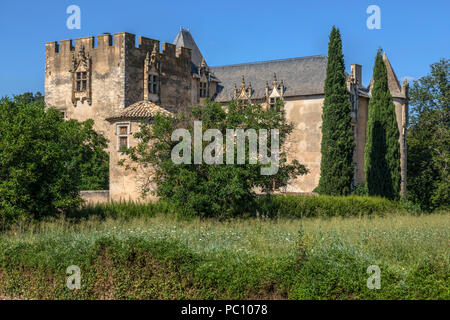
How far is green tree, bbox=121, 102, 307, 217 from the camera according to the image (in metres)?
20.8

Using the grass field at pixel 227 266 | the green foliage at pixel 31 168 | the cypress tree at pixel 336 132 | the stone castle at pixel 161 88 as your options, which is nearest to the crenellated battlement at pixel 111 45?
the stone castle at pixel 161 88

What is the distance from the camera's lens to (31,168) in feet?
62.0

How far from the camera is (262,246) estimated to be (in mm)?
13375

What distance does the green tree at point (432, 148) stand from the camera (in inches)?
1847

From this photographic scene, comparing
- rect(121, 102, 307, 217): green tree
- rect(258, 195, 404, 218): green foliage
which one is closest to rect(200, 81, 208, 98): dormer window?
rect(258, 195, 404, 218): green foliage

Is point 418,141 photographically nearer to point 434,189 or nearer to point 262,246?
point 434,189

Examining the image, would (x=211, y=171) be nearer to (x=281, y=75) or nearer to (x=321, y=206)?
(x=321, y=206)

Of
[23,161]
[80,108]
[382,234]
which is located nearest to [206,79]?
[80,108]

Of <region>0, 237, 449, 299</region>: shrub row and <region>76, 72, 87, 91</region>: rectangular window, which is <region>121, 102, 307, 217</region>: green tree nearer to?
<region>0, 237, 449, 299</region>: shrub row

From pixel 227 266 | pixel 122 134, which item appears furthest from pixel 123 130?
pixel 227 266

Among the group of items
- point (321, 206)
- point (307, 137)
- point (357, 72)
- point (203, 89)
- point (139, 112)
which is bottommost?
point (321, 206)

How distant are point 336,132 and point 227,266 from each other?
24572 mm

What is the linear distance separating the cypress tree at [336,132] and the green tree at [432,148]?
588 inches
